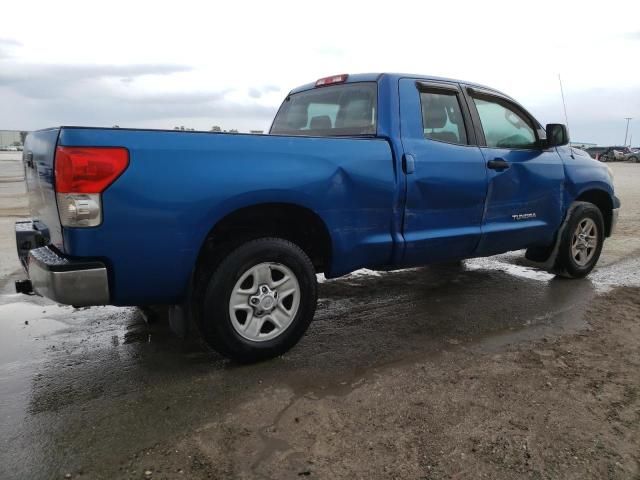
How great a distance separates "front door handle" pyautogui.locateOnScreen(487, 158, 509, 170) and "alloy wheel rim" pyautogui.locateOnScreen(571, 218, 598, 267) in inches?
56.6

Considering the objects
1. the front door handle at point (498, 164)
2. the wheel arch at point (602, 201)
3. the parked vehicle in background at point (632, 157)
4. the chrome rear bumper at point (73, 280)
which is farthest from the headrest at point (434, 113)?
the parked vehicle in background at point (632, 157)

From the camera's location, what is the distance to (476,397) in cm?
282

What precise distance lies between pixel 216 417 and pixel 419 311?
223 centimetres

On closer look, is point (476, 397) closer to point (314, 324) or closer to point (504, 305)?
point (314, 324)

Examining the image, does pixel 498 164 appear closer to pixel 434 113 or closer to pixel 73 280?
pixel 434 113

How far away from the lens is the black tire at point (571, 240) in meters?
5.12

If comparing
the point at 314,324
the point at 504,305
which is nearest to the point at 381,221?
the point at 314,324

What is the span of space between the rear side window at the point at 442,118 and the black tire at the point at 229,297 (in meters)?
1.47

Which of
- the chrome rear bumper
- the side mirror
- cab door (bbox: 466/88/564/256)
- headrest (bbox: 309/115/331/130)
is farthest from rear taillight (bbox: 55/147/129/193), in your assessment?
the side mirror

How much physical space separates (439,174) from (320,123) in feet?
3.60

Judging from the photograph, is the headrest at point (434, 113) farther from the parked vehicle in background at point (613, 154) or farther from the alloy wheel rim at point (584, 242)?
the parked vehicle in background at point (613, 154)

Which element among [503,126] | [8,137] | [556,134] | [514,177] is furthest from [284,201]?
[8,137]

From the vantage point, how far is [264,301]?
317 cm

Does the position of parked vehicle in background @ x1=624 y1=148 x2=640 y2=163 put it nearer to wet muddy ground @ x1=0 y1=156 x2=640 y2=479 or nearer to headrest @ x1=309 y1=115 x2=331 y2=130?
wet muddy ground @ x1=0 y1=156 x2=640 y2=479
